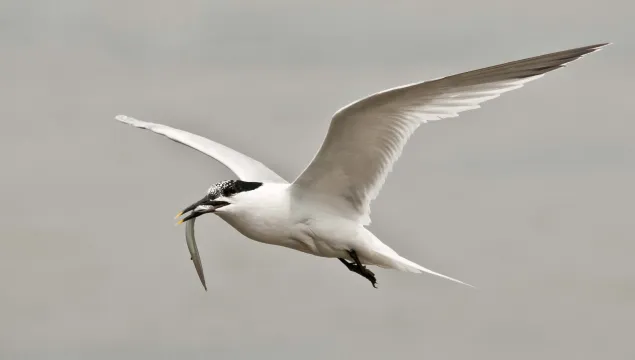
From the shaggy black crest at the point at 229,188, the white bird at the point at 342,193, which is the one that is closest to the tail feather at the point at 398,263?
the white bird at the point at 342,193

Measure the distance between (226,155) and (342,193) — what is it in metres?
3.14

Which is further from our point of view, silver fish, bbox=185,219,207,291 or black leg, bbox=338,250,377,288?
silver fish, bbox=185,219,207,291

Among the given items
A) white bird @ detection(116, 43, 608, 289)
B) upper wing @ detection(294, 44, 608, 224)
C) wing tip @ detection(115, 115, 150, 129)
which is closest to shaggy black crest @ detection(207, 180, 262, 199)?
white bird @ detection(116, 43, 608, 289)

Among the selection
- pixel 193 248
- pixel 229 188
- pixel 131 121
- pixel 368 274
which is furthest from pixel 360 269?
pixel 131 121

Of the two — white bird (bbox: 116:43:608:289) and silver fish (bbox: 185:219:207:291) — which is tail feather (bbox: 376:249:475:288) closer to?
white bird (bbox: 116:43:608:289)

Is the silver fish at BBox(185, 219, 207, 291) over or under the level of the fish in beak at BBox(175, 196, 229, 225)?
under

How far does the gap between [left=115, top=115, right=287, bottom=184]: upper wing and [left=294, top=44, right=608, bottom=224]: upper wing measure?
2.13m

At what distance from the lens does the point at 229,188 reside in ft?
51.2

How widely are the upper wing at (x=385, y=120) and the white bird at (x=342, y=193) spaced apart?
11mm

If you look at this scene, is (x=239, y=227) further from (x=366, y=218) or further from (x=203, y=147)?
(x=203, y=147)

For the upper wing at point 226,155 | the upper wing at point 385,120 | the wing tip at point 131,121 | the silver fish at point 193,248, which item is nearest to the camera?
the upper wing at point 385,120

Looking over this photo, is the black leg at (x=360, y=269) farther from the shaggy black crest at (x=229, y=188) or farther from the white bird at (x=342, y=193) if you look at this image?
the shaggy black crest at (x=229, y=188)

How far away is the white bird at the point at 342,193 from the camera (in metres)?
14.4

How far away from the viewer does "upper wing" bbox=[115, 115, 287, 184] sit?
17.8m
